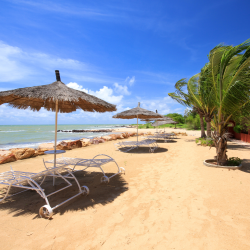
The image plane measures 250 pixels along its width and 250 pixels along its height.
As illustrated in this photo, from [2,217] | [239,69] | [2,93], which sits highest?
[239,69]

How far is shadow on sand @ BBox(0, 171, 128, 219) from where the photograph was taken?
2.90 m

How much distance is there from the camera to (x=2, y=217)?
2.66 m

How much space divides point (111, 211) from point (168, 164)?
355cm

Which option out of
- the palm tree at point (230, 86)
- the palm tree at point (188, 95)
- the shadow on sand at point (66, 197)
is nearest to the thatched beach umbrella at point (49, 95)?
the shadow on sand at point (66, 197)

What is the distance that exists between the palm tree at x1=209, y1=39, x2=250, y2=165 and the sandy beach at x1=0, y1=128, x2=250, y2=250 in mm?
1709

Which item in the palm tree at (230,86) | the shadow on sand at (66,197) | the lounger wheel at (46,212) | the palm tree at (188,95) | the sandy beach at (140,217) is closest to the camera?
the sandy beach at (140,217)

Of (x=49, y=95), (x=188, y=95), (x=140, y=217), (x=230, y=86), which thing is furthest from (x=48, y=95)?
(x=188, y=95)

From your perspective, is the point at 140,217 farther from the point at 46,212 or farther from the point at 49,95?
the point at 49,95

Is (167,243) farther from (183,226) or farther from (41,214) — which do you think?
(41,214)

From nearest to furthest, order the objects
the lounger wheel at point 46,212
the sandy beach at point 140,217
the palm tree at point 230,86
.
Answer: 1. the sandy beach at point 140,217
2. the lounger wheel at point 46,212
3. the palm tree at point 230,86

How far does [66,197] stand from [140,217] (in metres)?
1.57

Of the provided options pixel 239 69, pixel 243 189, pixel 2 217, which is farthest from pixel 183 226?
pixel 239 69

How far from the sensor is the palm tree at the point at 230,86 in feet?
15.6

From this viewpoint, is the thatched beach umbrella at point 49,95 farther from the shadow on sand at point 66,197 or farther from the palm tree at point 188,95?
the palm tree at point 188,95
